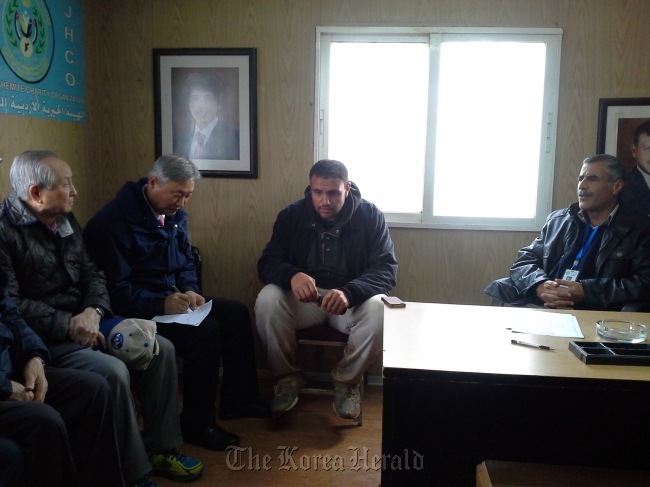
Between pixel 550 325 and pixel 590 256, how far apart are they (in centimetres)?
95

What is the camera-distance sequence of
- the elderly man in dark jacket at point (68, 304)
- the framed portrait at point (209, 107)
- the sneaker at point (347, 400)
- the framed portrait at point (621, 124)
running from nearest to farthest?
1. the elderly man in dark jacket at point (68, 304)
2. the sneaker at point (347, 400)
3. the framed portrait at point (621, 124)
4. the framed portrait at point (209, 107)

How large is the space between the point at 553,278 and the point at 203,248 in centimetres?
193

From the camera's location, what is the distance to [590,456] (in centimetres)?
143

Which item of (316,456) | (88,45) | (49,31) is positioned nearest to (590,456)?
(316,456)

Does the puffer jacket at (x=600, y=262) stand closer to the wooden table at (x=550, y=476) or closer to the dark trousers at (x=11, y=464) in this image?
the wooden table at (x=550, y=476)

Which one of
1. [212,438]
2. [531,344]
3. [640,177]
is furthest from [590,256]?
[212,438]

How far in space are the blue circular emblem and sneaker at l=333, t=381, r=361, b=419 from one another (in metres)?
1.04

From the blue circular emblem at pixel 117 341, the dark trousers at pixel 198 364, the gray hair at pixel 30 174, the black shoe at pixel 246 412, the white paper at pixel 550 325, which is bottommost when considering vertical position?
the black shoe at pixel 246 412

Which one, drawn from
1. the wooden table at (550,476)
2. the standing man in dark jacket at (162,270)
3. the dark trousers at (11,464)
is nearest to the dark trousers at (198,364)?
the standing man in dark jacket at (162,270)

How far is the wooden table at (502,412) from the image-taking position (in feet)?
4.51

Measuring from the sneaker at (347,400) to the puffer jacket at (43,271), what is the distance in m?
1.11

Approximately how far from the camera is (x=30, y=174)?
1958 millimetres

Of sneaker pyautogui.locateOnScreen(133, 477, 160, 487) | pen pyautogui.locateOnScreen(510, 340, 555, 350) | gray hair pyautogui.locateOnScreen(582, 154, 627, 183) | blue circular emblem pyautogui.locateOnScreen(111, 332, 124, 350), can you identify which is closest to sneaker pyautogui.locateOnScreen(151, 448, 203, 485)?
sneaker pyautogui.locateOnScreen(133, 477, 160, 487)

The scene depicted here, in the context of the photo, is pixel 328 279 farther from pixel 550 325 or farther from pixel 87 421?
pixel 87 421
